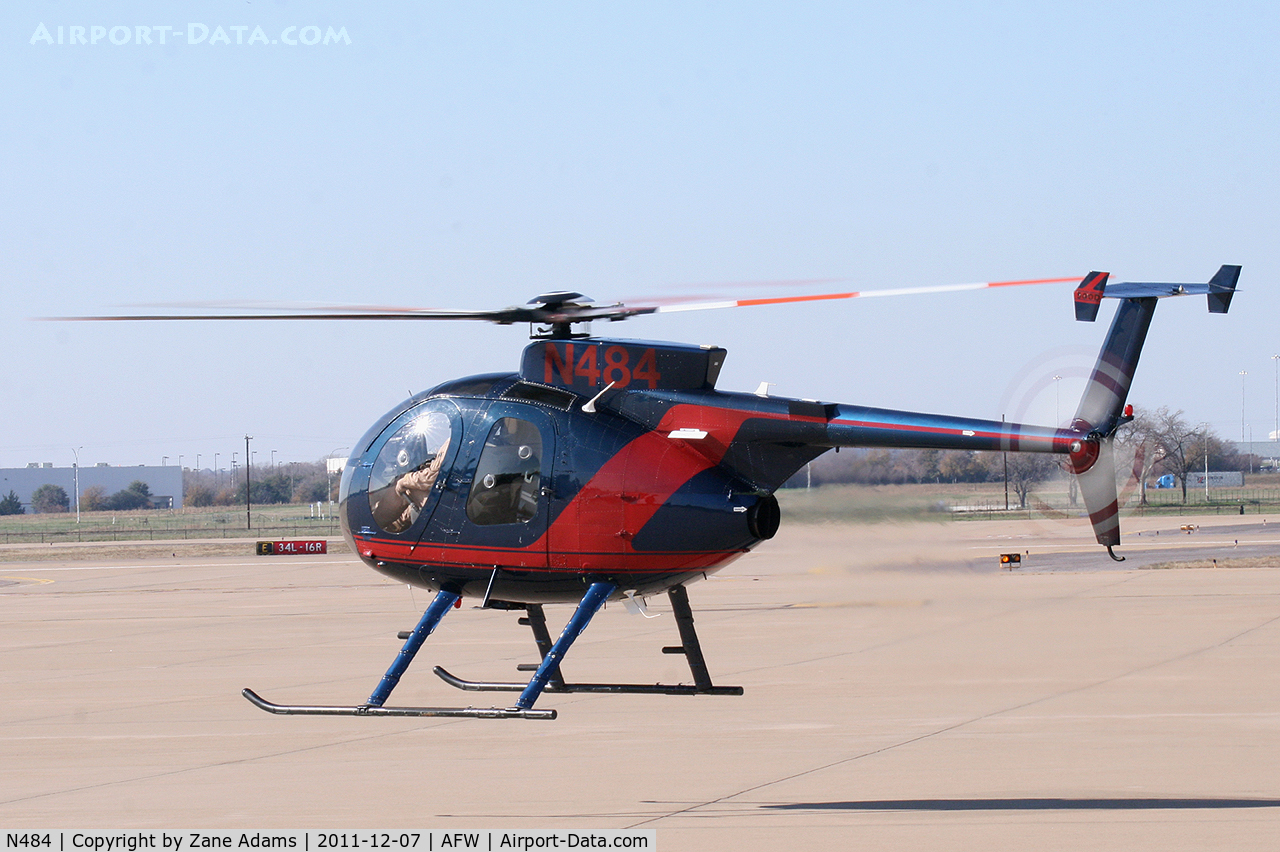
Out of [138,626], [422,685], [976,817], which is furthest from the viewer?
[138,626]

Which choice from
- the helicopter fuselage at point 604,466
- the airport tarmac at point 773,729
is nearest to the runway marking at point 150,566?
the airport tarmac at point 773,729

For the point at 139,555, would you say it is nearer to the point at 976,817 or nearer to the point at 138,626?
the point at 138,626

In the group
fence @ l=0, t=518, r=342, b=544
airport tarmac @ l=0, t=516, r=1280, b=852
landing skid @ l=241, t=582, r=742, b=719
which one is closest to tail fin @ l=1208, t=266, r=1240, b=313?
airport tarmac @ l=0, t=516, r=1280, b=852

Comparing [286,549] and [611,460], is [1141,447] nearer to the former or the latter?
[611,460]

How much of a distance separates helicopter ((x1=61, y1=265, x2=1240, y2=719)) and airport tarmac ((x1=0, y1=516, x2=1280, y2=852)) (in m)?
1.36

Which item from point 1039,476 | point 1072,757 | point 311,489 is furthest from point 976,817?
point 311,489

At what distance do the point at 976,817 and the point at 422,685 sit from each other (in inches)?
477

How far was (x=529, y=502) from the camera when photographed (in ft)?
45.5

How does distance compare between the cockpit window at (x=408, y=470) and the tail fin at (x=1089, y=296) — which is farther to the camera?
the cockpit window at (x=408, y=470)

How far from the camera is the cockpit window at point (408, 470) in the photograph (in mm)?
14242

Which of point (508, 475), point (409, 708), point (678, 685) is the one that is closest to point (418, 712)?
point (409, 708)

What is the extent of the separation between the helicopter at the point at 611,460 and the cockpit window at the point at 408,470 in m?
0.02

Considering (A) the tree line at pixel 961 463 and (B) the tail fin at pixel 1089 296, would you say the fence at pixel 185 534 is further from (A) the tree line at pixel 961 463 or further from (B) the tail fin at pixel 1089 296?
(B) the tail fin at pixel 1089 296

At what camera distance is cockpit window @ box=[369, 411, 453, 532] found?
46.7ft
